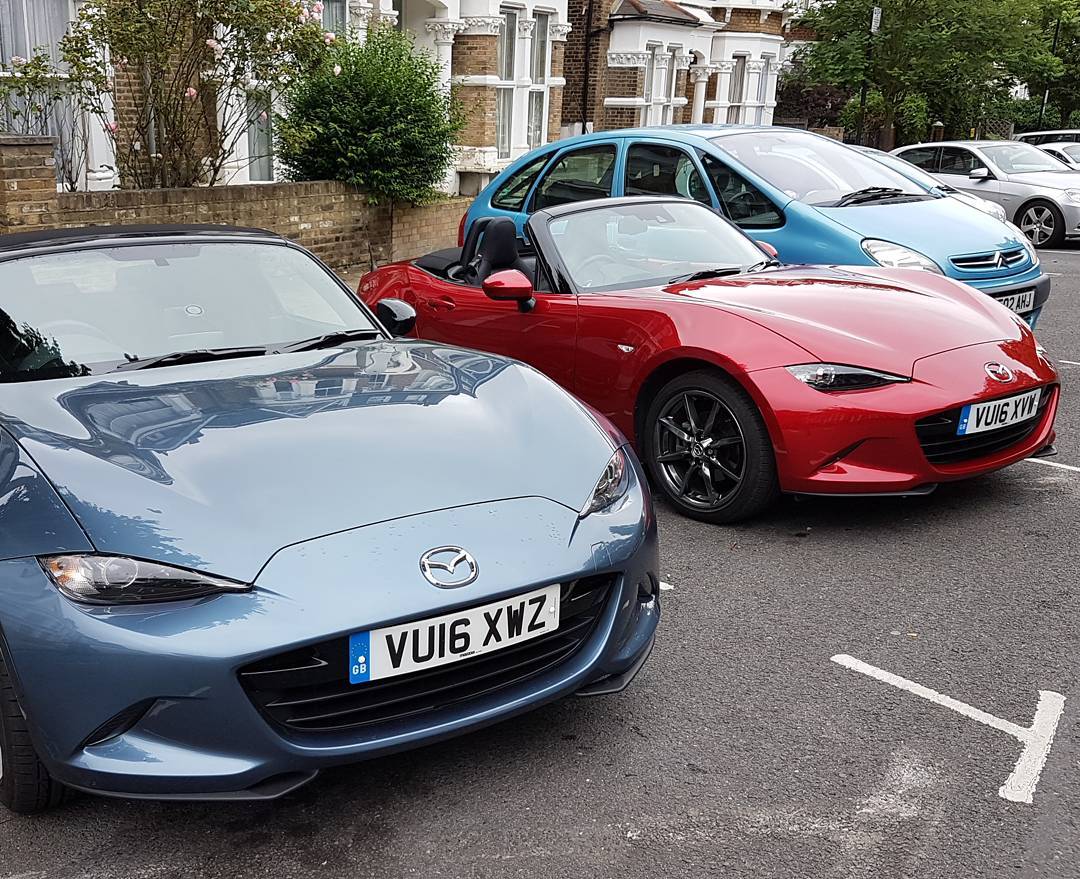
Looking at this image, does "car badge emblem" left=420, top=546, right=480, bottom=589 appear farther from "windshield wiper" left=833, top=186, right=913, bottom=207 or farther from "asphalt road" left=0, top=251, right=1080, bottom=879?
"windshield wiper" left=833, top=186, right=913, bottom=207

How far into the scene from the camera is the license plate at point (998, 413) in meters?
4.60

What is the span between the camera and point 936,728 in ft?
10.7

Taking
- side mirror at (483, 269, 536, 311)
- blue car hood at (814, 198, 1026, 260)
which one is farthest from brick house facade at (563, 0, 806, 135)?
side mirror at (483, 269, 536, 311)

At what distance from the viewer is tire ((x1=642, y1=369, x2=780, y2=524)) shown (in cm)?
468

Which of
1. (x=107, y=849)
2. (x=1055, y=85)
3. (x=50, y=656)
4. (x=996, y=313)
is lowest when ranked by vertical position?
(x=107, y=849)

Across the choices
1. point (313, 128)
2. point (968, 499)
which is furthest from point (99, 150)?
point (968, 499)

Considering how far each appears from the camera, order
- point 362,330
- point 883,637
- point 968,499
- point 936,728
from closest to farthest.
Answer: point 936,728, point 883,637, point 362,330, point 968,499

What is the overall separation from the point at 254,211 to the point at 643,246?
6.30 meters

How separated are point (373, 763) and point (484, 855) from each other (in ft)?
1.69

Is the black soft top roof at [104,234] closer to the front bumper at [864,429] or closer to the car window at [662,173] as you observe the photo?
the front bumper at [864,429]

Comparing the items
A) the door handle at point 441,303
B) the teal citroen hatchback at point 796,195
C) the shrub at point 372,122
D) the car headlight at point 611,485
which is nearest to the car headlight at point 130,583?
the car headlight at point 611,485

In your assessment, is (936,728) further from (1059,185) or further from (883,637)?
(1059,185)

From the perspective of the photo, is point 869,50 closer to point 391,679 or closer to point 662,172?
point 662,172

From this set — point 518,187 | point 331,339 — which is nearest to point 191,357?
point 331,339
